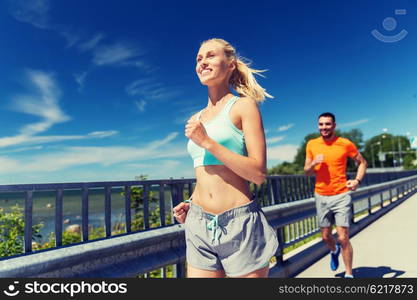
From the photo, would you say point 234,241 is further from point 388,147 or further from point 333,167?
point 388,147

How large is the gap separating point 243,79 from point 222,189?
2.30 ft

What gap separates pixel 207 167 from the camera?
202 cm

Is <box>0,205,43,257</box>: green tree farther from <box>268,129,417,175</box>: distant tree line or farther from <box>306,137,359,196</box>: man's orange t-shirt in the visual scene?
<box>268,129,417,175</box>: distant tree line

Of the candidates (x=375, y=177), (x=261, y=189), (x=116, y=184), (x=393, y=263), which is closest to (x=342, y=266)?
(x=393, y=263)

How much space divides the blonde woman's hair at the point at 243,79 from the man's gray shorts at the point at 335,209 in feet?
11.7

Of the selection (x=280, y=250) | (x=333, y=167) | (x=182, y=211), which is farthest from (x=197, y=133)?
(x=333, y=167)

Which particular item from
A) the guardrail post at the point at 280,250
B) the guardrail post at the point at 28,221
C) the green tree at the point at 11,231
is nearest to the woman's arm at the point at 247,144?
the guardrail post at the point at 28,221

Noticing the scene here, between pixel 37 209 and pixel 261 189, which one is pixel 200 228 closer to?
pixel 37 209

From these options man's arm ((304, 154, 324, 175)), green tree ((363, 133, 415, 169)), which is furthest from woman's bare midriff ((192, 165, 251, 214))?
green tree ((363, 133, 415, 169))

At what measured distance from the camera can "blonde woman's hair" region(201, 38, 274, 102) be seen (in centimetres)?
215

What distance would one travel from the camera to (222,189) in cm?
198

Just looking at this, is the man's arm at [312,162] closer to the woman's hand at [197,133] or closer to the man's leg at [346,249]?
the man's leg at [346,249]

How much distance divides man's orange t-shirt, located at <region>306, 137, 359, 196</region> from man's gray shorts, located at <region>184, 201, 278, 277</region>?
361cm

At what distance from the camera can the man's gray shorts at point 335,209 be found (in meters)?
5.21
